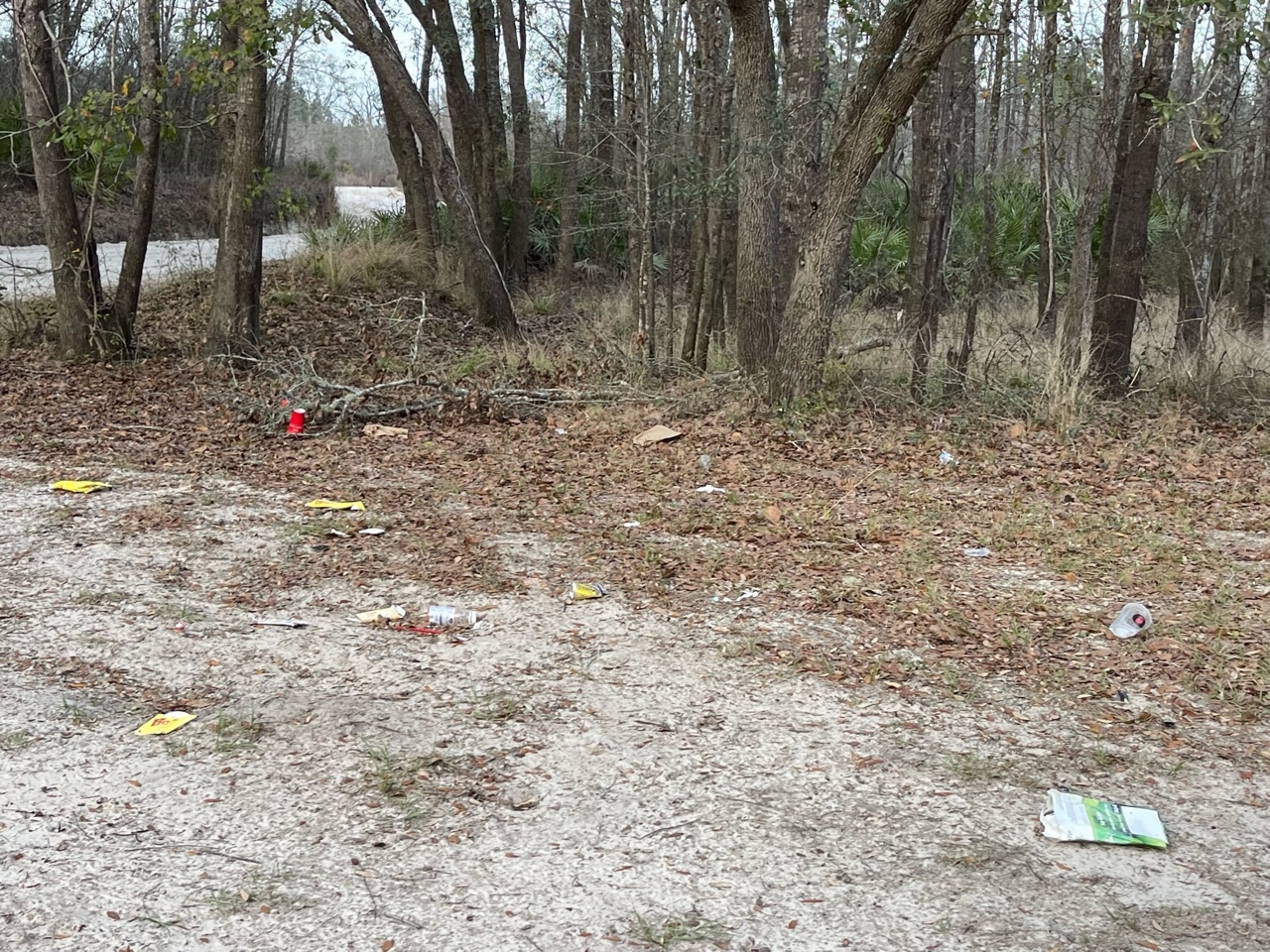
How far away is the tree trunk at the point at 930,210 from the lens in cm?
962

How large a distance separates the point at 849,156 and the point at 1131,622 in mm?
4708

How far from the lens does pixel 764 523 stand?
6.39 metres

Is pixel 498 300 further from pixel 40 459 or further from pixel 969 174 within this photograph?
pixel 969 174

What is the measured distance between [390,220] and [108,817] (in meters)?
14.7

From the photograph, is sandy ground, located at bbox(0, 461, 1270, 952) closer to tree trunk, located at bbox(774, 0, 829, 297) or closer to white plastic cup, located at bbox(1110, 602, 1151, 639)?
white plastic cup, located at bbox(1110, 602, 1151, 639)

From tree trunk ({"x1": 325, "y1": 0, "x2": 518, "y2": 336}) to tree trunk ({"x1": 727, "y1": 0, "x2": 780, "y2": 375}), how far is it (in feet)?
11.6

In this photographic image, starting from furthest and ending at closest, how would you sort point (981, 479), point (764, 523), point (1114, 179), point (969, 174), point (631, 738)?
point (969, 174), point (1114, 179), point (981, 479), point (764, 523), point (631, 738)

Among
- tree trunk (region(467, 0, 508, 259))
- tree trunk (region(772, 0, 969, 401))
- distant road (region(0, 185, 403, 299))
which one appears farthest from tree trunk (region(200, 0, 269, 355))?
tree trunk (region(772, 0, 969, 401))

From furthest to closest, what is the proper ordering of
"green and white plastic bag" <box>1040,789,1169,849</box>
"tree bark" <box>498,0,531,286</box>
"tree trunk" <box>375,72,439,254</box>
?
"tree bark" <box>498,0,531,286</box> < "tree trunk" <box>375,72,439,254</box> < "green and white plastic bag" <box>1040,789,1169,849</box>

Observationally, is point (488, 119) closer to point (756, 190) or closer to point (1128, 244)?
point (756, 190)

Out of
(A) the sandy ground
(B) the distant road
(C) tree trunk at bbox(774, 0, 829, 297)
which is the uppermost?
(C) tree trunk at bbox(774, 0, 829, 297)

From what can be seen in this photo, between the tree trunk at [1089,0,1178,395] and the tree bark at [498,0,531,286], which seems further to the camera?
the tree bark at [498,0,531,286]

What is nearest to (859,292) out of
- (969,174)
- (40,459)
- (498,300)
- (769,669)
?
(969,174)

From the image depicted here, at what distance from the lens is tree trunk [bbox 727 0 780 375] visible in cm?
915
